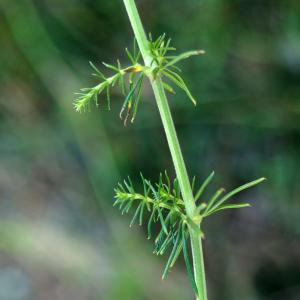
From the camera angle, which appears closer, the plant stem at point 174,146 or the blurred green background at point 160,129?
the plant stem at point 174,146

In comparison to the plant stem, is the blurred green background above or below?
above

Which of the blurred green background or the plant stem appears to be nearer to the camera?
the plant stem

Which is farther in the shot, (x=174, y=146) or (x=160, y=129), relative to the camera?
(x=160, y=129)

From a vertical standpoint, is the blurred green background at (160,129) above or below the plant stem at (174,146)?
above

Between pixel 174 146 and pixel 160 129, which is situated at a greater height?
pixel 160 129

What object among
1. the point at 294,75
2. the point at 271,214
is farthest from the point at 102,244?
the point at 294,75

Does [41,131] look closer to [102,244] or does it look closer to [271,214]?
[102,244]
